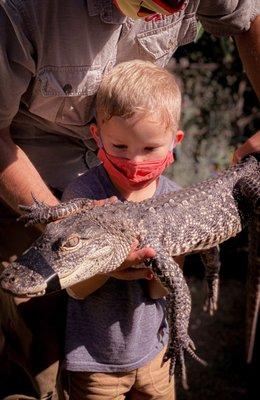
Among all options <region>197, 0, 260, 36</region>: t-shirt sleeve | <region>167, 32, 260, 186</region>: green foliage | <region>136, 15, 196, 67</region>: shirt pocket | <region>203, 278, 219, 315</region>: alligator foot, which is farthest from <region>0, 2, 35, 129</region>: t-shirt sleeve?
<region>167, 32, 260, 186</region>: green foliage

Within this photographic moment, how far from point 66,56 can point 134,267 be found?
88 cm

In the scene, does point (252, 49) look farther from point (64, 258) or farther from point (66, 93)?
point (64, 258)

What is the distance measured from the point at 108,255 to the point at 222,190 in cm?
79

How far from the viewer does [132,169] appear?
2705 millimetres

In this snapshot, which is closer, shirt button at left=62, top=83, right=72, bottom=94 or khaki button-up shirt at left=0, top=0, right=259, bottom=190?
khaki button-up shirt at left=0, top=0, right=259, bottom=190

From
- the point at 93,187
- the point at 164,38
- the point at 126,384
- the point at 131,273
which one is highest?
the point at 164,38

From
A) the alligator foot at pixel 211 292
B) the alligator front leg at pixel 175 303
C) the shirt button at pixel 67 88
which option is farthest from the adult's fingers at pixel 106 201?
the alligator foot at pixel 211 292

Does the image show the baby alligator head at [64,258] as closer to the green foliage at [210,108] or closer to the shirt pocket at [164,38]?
the shirt pocket at [164,38]

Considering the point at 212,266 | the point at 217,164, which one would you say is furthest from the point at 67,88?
the point at 217,164

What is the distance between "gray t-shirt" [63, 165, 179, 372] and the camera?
289cm

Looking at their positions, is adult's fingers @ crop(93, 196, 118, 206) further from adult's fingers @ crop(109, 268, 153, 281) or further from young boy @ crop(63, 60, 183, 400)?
adult's fingers @ crop(109, 268, 153, 281)

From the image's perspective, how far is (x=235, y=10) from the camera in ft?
11.0

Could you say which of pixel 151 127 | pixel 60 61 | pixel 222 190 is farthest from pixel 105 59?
pixel 222 190

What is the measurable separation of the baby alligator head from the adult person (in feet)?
0.52
